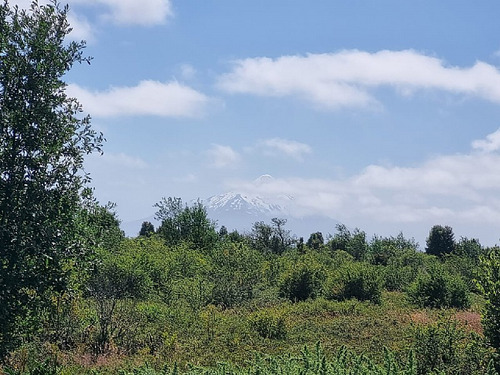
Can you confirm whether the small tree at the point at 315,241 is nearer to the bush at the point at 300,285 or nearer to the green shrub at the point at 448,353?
the bush at the point at 300,285

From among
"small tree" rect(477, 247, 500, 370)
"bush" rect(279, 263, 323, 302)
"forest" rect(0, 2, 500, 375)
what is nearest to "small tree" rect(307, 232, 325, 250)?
"forest" rect(0, 2, 500, 375)

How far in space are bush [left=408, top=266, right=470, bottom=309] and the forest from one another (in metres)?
0.06

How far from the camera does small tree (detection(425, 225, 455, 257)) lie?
59.6 meters

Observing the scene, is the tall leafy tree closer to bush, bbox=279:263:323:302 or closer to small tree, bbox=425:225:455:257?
bush, bbox=279:263:323:302

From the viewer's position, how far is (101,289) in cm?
1568

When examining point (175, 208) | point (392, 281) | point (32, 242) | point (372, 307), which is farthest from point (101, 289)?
point (175, 208)

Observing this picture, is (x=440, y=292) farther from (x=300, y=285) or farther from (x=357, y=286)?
(x=300, y=285)

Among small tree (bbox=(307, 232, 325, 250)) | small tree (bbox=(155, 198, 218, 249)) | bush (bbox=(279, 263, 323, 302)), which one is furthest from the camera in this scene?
small tree (bbox=(307, 232, 325, 250))

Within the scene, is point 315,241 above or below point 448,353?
above

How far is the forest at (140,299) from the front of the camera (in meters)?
9.67

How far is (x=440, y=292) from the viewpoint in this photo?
23.7m

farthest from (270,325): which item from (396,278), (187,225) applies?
(187,225)

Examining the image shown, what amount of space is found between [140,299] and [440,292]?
1416cm

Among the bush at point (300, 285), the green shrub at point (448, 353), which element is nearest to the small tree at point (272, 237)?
the bush at point (300, 285)
